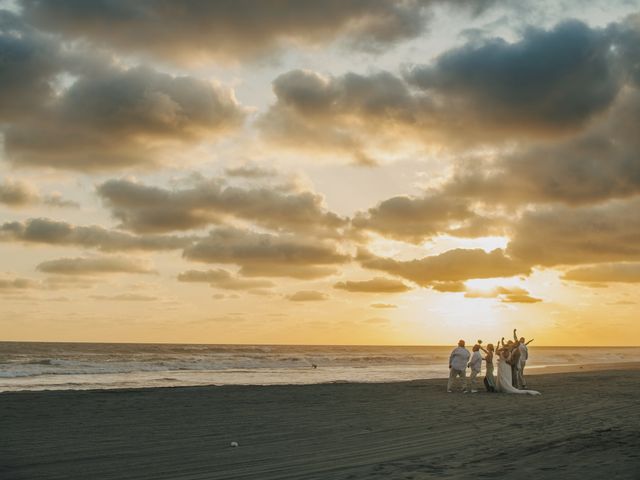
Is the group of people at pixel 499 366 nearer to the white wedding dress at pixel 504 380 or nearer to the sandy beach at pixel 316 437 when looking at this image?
the white wedding dress at pixel 504 380

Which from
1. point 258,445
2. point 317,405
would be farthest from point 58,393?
point 258,445

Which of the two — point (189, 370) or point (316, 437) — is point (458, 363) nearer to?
point (316, 437)

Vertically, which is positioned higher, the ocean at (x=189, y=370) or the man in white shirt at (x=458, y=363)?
the man in white shirt at (x=458, y=363)

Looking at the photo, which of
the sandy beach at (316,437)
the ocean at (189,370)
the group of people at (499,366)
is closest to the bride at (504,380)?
the group of people at (499,366)

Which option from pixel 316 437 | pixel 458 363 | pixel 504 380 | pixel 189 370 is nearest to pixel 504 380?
pixel 504 380

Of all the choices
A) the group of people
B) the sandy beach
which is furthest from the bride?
the sandy beach

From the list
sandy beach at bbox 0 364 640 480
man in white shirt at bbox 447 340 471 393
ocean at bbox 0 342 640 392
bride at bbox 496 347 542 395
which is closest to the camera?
sandy beach at bbox 0 364 640 480

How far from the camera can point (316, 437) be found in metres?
11.8

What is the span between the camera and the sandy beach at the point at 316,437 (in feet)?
28.9

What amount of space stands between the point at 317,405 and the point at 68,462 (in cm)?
875

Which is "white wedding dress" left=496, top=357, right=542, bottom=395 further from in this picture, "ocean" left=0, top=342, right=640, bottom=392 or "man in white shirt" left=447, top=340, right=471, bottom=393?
"ocean" left=0, top=342, right=640, bottom=392

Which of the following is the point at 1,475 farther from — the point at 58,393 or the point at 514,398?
the point at 514,398

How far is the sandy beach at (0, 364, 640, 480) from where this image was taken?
8805 millimetres

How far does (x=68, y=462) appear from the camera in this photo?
9375mm
